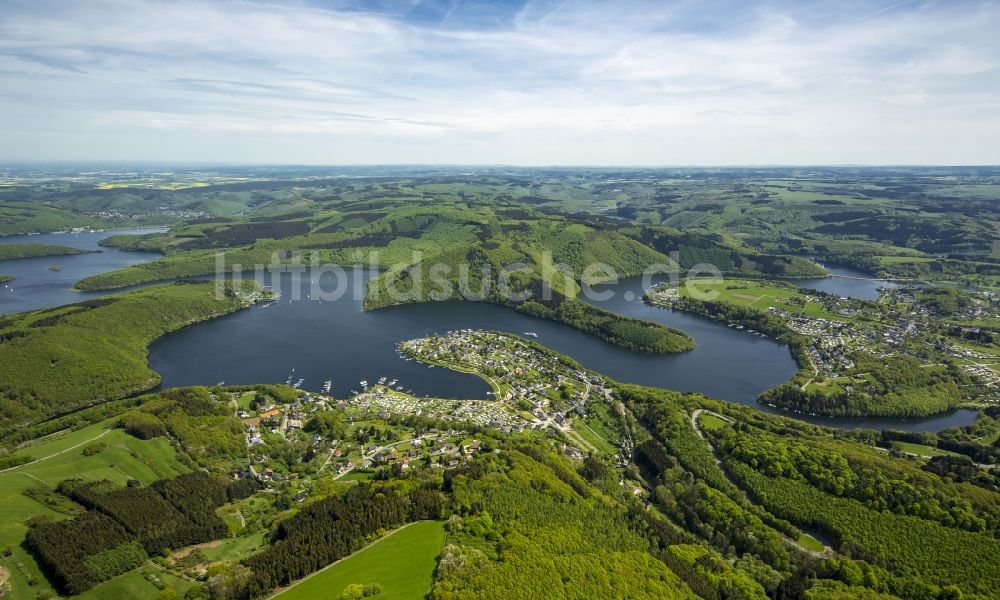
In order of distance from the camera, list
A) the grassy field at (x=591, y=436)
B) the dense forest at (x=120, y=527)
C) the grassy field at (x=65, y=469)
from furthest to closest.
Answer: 1. the grassy field at (x=591, y=436)
2. the grassy field at (x=65, y=469)
3. the dense forest at (x=120, y=527)

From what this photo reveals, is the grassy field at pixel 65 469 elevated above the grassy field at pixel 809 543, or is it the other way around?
the grassy field at pixel 65 469

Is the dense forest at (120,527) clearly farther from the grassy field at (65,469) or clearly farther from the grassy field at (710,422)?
the grassy field at (710,422)

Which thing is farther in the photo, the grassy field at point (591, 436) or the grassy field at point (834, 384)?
the grassy field at point (834, 384)

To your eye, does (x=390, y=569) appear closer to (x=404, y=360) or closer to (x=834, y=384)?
(x=404, y=360)

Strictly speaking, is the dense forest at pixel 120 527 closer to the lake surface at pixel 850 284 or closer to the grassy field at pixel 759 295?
the grassy field at pixel 759 295

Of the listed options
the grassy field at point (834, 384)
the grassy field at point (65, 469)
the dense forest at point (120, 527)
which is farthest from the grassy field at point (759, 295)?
the grassy field at point (65, 469)

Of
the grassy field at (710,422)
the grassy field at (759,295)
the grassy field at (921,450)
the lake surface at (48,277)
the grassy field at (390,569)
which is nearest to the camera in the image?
the grassy field at (390,569)

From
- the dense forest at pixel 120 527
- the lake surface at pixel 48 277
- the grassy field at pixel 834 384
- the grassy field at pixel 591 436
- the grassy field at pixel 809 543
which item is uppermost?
the lake surface at pixel 48 277
